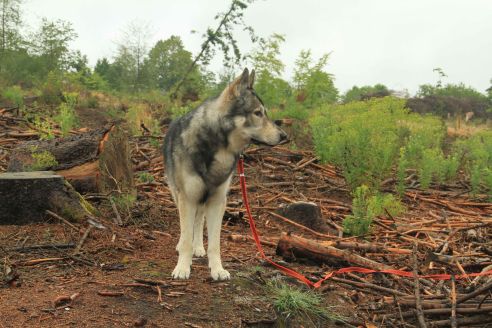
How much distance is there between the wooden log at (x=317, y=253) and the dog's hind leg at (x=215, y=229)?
33.0 inches

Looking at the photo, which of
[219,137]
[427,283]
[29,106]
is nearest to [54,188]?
[219,137]

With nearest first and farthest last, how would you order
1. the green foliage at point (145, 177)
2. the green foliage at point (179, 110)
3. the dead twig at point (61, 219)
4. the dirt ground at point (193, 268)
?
1. the dirt ground at point (193, 268)
2. the dead twig at point (61, 219)
3. the green foliage at point (145, 177)
4. the green foliage at point (179, 110)

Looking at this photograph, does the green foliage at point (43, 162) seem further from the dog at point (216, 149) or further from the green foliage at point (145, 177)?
the dog at point (216, 149)

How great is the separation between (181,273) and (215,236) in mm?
449

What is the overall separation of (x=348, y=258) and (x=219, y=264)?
139 cm

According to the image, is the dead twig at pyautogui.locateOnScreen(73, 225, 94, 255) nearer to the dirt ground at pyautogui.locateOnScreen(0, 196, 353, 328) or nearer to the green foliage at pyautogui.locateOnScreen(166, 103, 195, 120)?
the dirt ground at pyautogui.locateOnScreen(0, 196, 353, 328)

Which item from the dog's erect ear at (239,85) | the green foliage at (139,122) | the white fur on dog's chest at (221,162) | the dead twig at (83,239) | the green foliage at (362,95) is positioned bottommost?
the dead twig at (83,239)

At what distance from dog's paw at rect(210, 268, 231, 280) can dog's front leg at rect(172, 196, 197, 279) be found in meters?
0.22

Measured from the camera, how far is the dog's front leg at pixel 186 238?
433 centimetres

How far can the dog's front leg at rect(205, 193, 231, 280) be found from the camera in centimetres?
436

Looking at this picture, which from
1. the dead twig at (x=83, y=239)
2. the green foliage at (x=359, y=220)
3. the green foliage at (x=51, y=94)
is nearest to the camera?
the dead twig at (x=83, y=239)

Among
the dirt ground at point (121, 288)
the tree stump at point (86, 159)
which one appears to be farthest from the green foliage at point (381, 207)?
the tree stump at point (86, 159)

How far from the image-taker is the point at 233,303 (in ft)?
12.9

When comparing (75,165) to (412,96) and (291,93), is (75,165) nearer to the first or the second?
(291,93)
